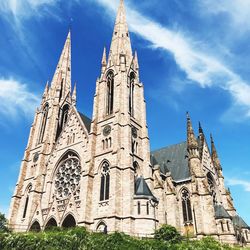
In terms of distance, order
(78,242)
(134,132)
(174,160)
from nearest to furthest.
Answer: (78,242), (134,132), (174,160)

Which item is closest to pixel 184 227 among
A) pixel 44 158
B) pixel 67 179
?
pixel 67 179

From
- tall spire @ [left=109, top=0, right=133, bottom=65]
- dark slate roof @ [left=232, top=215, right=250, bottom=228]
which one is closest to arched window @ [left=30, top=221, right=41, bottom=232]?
tall spire @ [left=109, top=0, right=133, bottom=65]

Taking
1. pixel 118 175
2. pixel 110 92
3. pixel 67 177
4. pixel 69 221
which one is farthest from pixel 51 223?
pixel 110 92

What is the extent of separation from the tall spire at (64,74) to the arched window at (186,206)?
28299 mm

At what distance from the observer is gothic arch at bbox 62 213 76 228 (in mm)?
33419

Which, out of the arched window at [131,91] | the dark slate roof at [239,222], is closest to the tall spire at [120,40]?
the arched window at [131,91]

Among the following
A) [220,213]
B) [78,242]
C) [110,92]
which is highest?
[110,92]

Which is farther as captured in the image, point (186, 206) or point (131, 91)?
point (131, 91)

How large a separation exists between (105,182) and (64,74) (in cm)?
2897

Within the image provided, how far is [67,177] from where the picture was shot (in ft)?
127

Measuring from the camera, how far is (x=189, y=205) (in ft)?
120

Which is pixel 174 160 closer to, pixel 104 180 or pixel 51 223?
pixel 104 180

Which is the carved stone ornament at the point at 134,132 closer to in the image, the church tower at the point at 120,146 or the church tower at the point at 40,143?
the church tower at the point at 120,146

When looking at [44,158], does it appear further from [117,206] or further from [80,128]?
[117,206]
